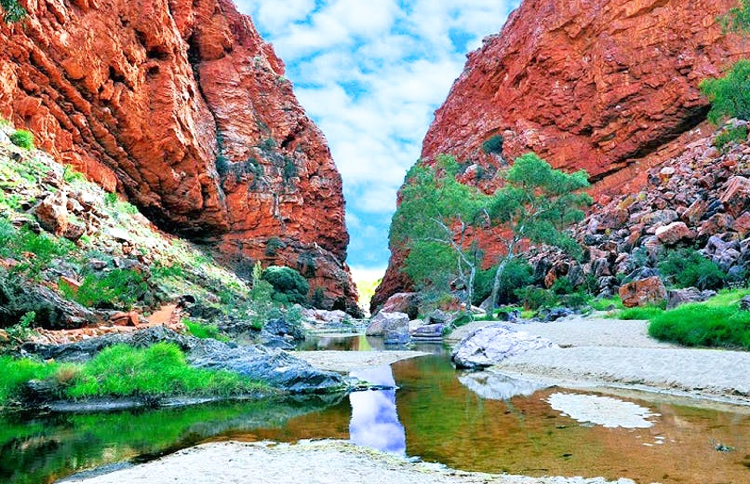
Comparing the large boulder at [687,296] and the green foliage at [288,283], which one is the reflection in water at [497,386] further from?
the green foliage at [288,283]

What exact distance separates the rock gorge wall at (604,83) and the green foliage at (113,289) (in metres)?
49.3

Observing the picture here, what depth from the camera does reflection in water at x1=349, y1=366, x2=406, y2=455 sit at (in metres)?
7.64

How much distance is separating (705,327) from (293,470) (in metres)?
13.7

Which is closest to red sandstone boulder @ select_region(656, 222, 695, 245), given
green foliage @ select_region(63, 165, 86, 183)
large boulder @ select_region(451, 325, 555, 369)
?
large boulder @ select_region(451, 325, 555, 369)

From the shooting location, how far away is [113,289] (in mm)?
19766

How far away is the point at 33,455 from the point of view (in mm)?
7062

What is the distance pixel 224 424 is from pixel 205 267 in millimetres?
43693

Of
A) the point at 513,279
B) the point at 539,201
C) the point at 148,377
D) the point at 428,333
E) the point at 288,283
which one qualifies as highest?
the point at 539,201

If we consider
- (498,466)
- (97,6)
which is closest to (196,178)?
(97,6)

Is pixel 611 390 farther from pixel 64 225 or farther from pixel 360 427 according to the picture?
pixel 64 225

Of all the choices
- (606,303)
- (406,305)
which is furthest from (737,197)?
(406,305)

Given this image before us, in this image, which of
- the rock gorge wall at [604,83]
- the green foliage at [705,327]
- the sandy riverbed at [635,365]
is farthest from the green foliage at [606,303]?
the rock gorge wall at [604,83]

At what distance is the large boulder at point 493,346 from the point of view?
17109 mm

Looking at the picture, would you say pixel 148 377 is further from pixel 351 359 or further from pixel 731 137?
pixel 731 137
